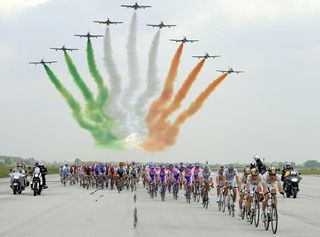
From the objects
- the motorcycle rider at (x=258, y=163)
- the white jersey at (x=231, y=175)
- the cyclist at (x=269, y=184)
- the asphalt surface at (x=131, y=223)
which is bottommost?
the asphalt surface at (x=131, y=223)

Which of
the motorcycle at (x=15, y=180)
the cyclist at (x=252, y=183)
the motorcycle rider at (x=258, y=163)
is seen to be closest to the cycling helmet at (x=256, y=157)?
the motorcycle rider at (x=258, y=163)

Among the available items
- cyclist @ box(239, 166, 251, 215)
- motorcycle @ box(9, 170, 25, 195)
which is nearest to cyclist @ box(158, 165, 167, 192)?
motorcycle @ box(9, 170, 25, 195)

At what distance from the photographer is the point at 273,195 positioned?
1639 cm

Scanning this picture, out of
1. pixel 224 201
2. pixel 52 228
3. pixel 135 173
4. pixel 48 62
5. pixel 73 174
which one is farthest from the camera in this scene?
pixel 48 62

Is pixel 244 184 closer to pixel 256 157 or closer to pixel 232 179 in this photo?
pixel 232 179

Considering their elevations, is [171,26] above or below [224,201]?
above

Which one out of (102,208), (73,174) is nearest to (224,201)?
(102,208)

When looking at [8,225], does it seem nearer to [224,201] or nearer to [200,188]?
[224,201]

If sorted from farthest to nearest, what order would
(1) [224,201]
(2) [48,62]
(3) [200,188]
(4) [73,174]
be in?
(2) [48,62] → (4) [73,174] → (3) [200,188] → (1) [224,201]

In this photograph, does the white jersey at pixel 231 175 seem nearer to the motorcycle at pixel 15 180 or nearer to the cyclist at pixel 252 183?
the cyclist at pixel 252 183

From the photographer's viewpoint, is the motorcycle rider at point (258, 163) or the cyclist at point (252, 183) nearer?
the cyclist at point (252, 183)

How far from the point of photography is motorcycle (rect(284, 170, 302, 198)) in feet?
112

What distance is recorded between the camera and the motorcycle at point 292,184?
3422 centimetres

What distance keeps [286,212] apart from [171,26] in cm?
4194
